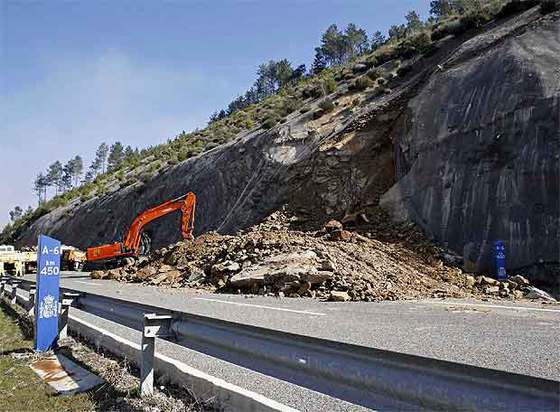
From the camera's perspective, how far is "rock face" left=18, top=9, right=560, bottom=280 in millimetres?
17344

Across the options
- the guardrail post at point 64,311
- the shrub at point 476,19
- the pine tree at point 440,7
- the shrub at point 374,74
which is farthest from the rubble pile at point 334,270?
the pine tree at point 440,7

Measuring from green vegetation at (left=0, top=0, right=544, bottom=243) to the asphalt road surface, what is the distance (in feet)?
66.4

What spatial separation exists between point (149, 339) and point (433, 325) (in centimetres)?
559

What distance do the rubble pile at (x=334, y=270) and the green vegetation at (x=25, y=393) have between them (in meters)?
8.89

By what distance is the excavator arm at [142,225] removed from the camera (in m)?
28.8

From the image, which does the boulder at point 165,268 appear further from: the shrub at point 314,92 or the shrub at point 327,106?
the shrub at point 314,92

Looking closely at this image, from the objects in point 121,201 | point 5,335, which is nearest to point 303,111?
point 121,201

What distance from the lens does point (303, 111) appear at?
38.2 metres

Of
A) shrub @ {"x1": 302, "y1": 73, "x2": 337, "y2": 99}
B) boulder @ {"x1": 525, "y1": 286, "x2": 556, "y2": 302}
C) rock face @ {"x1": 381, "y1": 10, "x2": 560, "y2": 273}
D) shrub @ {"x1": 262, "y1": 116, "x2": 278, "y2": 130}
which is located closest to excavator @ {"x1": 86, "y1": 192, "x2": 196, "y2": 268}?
shrub @ {"x1": 262, "y1": 116, "x2": 278, "y2": 130}

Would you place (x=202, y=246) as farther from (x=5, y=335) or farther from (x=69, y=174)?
(x=69, y=174)

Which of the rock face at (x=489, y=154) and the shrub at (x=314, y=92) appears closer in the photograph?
the rock face at (x=489, y=154)

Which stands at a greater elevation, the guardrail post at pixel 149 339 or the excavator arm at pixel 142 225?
the excavator arm at pixel 142 225

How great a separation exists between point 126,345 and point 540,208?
14.0m

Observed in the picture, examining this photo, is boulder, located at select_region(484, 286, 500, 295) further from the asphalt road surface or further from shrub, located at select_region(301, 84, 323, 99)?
shrub, located at select_region(301, 84, 323, 99)
